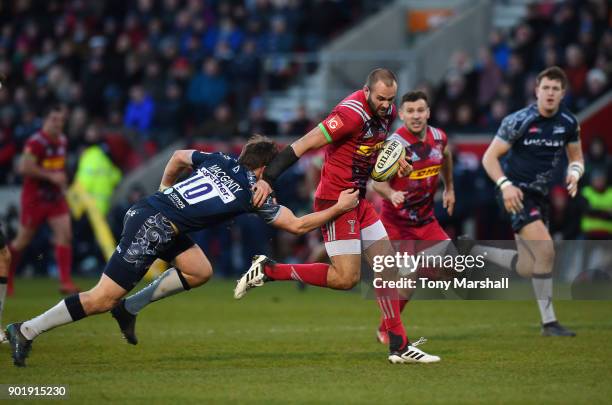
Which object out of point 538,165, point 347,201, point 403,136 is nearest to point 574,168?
point 538,165

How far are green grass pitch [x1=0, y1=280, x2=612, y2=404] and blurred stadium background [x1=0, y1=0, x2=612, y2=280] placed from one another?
14.1 ft

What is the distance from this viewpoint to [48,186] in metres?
15.4

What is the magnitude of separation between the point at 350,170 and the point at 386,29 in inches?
618

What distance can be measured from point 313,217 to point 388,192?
1653 millimetres

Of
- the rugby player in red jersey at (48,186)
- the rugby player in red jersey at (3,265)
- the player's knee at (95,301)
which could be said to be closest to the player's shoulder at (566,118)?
the player's knee at (95,301)

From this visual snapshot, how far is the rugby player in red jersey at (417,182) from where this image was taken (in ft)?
→ 34.6

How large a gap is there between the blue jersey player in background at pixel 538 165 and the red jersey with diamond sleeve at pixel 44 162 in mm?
6866

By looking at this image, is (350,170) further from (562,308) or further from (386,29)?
(386,29)

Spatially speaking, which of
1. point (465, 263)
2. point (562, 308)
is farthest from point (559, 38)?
point (465, 263)

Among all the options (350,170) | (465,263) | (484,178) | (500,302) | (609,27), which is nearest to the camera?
(350,170)

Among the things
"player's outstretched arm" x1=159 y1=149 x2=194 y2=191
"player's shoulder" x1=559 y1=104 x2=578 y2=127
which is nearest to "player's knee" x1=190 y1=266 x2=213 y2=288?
"player's outstretched arm" x1=159 y1=149 x2=194 y2=191

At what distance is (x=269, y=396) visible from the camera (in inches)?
289

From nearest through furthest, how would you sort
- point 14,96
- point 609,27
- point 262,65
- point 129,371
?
point 129,371
point 609,27
point 262,65
point 14,96

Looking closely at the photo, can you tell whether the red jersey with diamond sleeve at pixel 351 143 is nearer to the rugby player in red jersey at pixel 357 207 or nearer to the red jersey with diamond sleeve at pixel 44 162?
the rugby player in red jersey at pixel 357 207
